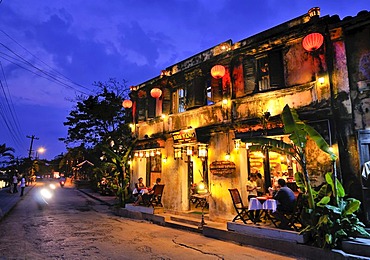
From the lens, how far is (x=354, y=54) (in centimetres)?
825

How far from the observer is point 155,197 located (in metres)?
13.5

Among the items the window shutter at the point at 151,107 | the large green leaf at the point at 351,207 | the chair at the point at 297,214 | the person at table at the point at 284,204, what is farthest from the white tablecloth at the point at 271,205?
the window shutter at the point at 151,107

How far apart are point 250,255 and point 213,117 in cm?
634

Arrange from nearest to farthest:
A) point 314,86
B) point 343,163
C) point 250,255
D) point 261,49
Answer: point 250,255 < point 343,163 < point 314,86 < point 261,49

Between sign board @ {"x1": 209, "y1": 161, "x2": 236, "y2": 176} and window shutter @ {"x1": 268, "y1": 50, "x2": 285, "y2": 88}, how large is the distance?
3.73 m

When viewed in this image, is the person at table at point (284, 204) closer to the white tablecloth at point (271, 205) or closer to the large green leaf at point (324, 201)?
the white tablecloth at point (271, 205)

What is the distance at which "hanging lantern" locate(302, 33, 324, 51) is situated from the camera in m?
8.06

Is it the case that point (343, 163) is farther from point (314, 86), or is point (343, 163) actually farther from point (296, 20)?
point (296, 20)

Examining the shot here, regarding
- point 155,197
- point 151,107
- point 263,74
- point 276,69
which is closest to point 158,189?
point 155,197

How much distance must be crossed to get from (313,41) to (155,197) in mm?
10587

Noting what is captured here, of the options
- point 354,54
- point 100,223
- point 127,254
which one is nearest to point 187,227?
point 127,254

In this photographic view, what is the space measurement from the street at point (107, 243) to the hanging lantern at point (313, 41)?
681 centimetres

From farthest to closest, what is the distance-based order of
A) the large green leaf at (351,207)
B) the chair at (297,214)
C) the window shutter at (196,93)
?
the window shutter at (196,93)
the chair at (297,214)
the large green leaf at (351,207)

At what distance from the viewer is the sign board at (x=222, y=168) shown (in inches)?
405
